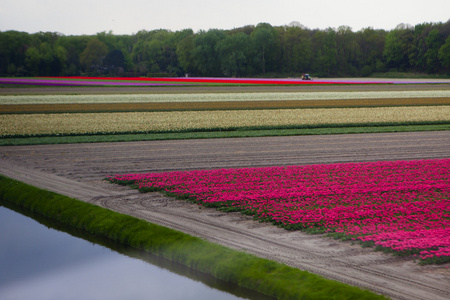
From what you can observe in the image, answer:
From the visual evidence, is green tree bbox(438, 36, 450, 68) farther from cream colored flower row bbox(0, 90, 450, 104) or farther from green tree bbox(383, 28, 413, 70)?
cream colored flower row bbox(0, 90, 450, 104)

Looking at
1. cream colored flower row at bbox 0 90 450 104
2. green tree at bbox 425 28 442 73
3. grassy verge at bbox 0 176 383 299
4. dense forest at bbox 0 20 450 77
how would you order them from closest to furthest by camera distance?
1. grassy verge at bbox 0 176 383 299
2. cream colored flower row at bbox 0 90 450 104
3. dense forest at bbox 0 20 450 77
4. green tree at bbox 425 28 442 73

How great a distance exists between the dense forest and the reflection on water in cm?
11129

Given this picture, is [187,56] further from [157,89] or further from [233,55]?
[157,89]

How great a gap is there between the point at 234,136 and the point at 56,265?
67.5 ft

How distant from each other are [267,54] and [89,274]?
13310 centimetres

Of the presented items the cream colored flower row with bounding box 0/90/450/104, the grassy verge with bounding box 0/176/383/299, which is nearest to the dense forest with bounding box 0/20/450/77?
the cream colored flower row with bounding box 0/90/450/104

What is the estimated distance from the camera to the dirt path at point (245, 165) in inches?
452

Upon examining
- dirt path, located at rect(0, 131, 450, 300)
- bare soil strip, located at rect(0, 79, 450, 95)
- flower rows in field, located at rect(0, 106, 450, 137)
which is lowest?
bare soil strip, located at rect(0, 79, 450, 95)

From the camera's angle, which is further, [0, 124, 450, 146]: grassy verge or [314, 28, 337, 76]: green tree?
[314, 28, 337, 76]: green tree

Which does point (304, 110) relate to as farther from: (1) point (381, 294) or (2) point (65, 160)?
(1) point (381, 294)

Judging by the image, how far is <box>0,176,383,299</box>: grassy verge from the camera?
1065cm

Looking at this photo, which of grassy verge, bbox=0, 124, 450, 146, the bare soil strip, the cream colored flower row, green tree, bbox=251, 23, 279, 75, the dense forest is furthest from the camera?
green tree, bbox=251, 23, 279, 75

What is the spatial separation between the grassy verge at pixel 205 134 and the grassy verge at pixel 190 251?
1237 cm

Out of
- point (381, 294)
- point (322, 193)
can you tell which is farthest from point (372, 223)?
point (381, 294)
